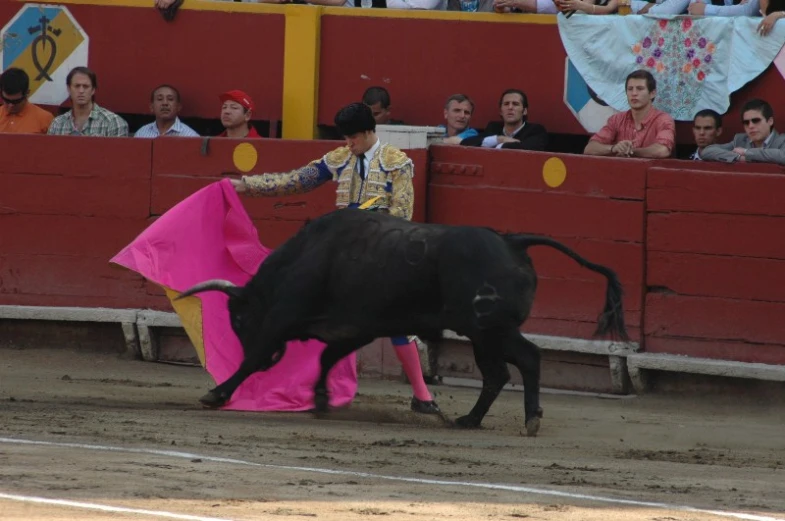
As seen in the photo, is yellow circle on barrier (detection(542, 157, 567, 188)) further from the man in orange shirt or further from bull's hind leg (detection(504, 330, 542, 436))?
the man in orange shirt

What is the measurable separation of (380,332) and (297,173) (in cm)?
84

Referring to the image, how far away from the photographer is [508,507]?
4.36 meters

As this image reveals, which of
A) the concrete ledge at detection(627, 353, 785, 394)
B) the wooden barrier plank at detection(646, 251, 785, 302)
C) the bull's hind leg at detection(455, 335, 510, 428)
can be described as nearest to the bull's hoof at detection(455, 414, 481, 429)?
the bull's hind leg at detection(455, 335, 510, 428)

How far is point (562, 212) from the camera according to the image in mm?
7793

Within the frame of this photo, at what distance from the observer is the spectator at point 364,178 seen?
638cm

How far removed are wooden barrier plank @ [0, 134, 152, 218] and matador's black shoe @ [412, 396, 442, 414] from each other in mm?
2344

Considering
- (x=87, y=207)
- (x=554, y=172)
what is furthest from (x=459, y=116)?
(x=87, y=207)

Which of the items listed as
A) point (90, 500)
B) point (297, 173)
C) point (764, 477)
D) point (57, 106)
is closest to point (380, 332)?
point (297, 173)

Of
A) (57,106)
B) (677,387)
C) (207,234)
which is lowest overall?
(677,387)

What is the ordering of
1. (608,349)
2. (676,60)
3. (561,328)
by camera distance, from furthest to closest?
(676,60), (561,328), (608,349)

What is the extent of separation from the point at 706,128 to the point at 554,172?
2.47 feet

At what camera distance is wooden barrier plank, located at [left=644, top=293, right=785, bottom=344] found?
7328mm

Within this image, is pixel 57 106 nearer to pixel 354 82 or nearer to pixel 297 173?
pixel 354 82

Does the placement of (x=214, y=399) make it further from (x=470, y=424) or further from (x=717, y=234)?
(x=717, y=234)
